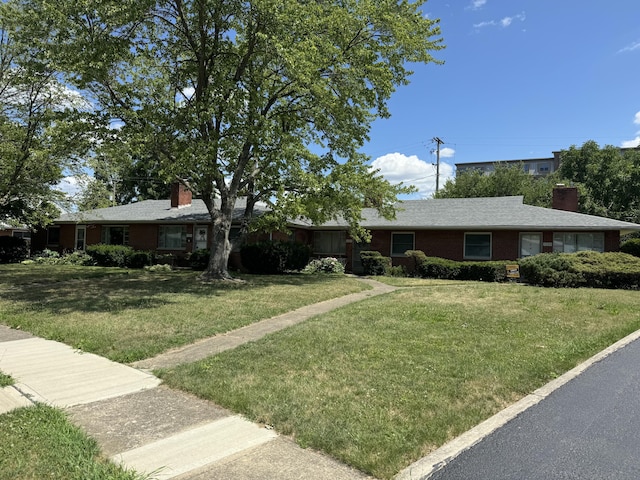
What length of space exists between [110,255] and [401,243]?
1681cm

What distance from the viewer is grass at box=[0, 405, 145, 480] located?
11.5 feet

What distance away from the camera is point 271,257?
72.9 feet

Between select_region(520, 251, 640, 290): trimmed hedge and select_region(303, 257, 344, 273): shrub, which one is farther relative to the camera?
select_region(303, 257, 344, 273): shrub

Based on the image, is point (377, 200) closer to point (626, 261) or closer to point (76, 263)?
point (626, 261)

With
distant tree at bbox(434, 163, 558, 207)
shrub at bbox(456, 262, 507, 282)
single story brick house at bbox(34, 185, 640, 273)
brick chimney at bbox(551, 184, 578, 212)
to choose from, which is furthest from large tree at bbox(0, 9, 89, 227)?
distant tree at bbox(434, 163, 558, 207)

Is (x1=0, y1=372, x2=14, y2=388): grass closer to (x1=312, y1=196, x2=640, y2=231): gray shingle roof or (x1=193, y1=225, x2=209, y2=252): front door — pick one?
(x1=312, y1=196, x2=640, y2=231): gray shingle roof

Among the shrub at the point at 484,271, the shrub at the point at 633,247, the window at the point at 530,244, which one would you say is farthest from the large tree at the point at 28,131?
the shrub at the point at 633,247

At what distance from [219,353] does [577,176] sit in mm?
47998

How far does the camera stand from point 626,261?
57.0 ft

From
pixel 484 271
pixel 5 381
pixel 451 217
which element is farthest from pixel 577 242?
pixel 5 381

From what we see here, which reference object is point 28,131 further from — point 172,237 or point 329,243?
point 329,243

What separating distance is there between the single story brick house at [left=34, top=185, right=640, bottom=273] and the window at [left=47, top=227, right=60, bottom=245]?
80 centimetres

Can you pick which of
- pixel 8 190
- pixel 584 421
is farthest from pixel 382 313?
pixel 8 190

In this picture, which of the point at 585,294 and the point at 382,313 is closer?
the point at 382,313
